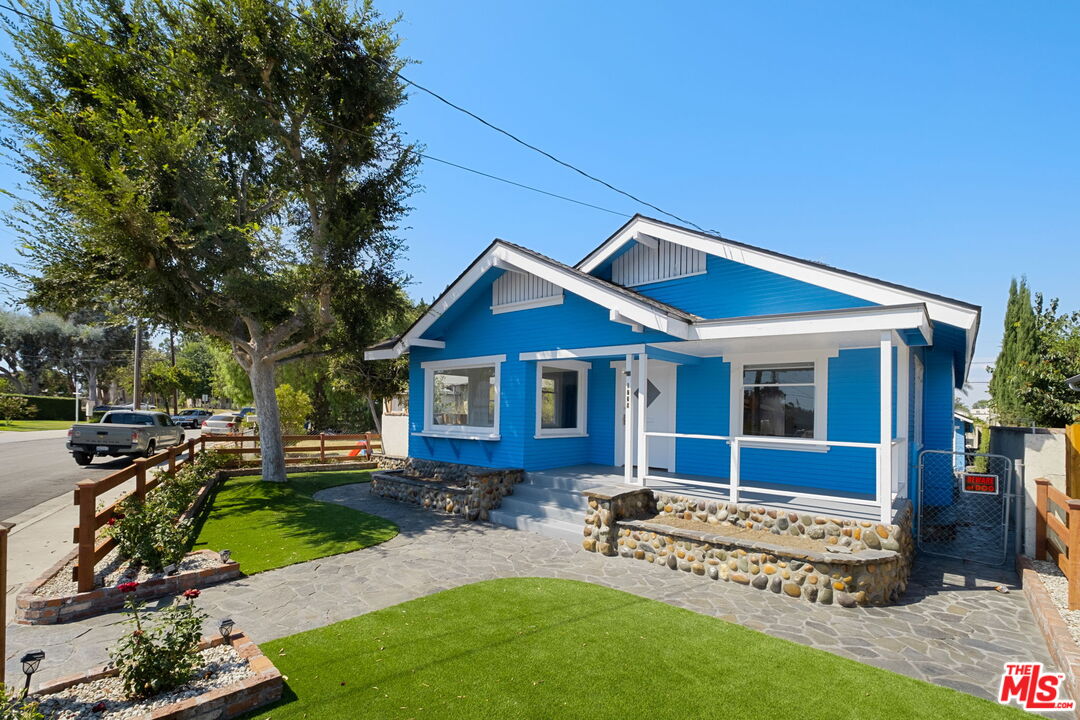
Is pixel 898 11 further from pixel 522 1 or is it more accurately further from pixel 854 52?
pixel 522 1

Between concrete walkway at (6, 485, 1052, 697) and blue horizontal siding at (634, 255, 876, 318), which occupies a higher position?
blue horizontal siding at (634, 255, 876, 318)

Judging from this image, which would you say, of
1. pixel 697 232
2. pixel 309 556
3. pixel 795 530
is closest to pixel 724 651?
pixel 795 530

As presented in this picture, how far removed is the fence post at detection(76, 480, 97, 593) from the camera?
552 centimetres

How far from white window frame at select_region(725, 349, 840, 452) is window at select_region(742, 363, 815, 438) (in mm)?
83

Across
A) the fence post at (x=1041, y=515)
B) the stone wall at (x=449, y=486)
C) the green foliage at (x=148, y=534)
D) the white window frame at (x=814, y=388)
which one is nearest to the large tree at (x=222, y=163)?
the stone wall at (x=449, y=486)

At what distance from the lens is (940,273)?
2317cm

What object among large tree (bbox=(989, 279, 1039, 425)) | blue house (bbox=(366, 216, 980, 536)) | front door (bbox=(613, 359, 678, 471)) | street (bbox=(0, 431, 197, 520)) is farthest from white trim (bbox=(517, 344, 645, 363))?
large tree (bbox=(989, 279, 1039, 425))

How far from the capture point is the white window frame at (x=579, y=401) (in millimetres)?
11055

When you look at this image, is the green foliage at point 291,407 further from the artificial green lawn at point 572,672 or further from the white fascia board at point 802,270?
the artificial green lawn at point 572,672

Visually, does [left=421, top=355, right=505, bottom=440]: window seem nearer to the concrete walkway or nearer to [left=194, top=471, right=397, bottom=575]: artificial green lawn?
[left=194, top=471, right=397, bottom=575]: artificial green lawn

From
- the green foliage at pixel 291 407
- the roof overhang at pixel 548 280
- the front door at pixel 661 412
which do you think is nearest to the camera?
the roof overhang at pixel 548 280

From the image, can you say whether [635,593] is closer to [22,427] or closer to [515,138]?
[515,138]

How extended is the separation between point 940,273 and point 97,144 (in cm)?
2909

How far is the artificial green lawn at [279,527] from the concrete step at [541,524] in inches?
76.7
